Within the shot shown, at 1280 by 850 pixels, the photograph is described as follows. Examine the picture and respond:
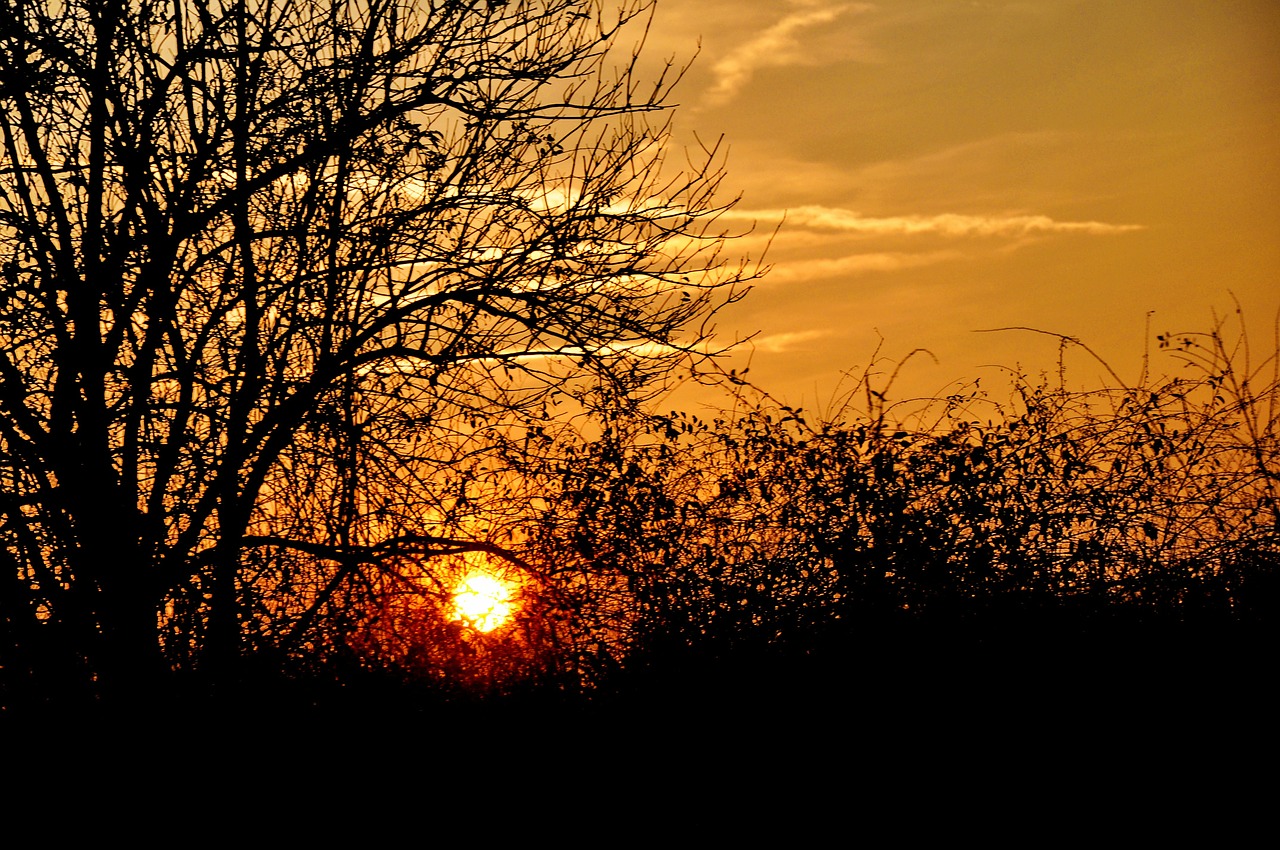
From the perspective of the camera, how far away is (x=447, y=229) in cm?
848

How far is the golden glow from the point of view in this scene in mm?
8219

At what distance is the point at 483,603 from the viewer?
8.31 meters

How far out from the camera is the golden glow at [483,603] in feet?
27.0

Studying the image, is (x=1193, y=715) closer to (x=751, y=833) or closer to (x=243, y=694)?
(x=751, y=833)

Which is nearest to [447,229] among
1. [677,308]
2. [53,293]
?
[677,308]

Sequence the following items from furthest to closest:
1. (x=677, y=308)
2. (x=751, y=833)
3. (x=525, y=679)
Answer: (x=677, y=308), (x=525, y=679), (x=751, y=833)

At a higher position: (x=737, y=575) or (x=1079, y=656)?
(x=737, y=575)

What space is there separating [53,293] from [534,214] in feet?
8.99

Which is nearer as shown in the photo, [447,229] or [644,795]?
[644,795]

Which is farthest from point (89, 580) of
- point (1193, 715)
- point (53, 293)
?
point (1193, 715)

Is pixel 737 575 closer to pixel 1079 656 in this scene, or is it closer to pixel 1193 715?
pixel 1079 656

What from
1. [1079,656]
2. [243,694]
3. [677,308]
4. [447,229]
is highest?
[447,229]

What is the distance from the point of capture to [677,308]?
8641 mm

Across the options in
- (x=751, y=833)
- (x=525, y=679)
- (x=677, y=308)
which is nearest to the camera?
(x=751, y=833)
